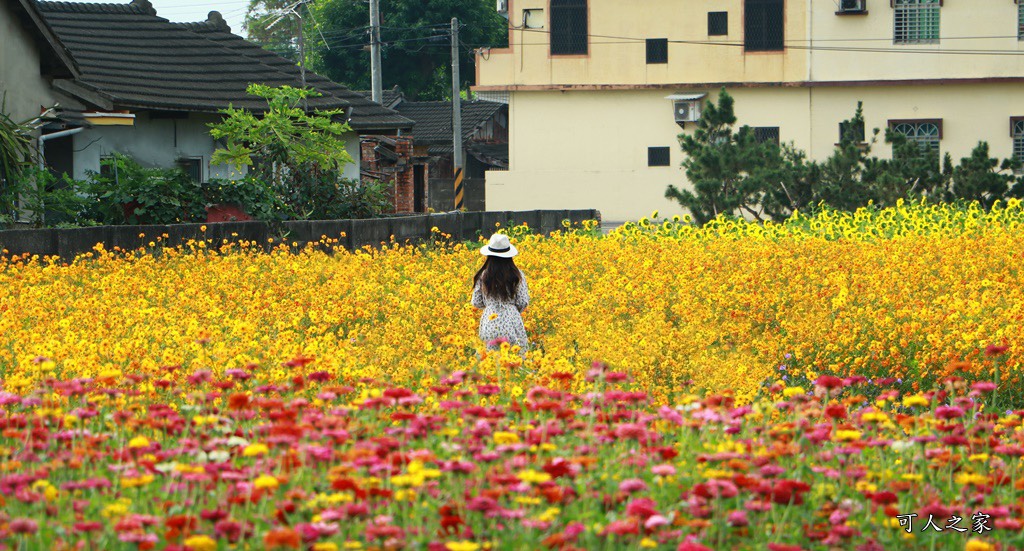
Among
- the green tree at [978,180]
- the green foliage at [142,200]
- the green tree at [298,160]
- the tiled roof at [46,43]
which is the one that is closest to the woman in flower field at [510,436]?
the green foliage at [142,200]

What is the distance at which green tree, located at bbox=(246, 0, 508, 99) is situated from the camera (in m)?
53.1

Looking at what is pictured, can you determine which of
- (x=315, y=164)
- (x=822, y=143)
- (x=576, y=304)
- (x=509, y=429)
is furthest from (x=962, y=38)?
(x=509, y=429)

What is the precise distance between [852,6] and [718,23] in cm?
347

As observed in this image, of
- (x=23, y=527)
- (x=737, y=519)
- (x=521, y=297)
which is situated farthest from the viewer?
(x=521, y=297)

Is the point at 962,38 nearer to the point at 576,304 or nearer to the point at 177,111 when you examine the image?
the point at 177,111

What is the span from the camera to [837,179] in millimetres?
20516

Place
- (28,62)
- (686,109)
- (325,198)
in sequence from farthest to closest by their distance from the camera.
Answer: (686,109), (325,198), (28,62)

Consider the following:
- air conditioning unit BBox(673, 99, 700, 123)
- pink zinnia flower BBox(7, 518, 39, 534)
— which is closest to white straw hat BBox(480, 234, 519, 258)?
pink zinnia flower BBox(7, 518, 39, 534)

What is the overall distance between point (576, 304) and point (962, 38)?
27703 millimetres

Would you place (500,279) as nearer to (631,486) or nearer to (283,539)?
(631,486)

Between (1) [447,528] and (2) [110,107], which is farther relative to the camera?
(2) [110,107]

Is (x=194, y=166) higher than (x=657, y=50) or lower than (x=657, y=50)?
lower

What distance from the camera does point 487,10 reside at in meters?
54.1

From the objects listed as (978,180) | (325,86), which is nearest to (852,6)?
(325,86)
